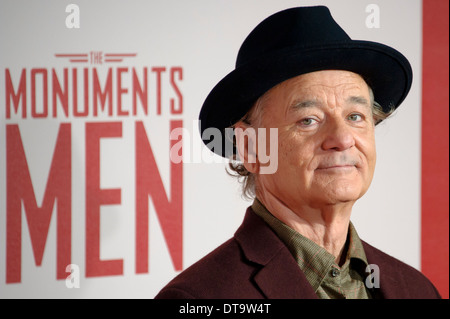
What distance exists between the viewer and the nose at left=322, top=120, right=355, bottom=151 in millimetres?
1329

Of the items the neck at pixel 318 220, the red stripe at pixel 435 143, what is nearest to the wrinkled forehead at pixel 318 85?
the neck at pixel 318 220

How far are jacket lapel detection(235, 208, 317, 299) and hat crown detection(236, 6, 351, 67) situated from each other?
411 millimetres

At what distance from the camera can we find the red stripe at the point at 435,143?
2701mm

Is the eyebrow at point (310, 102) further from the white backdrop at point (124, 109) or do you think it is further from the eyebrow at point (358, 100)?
the white backdrop at point (124, 109)

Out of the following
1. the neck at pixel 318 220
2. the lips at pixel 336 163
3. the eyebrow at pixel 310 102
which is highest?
the eyebrow at pixel 310 102

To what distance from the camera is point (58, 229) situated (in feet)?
7.17

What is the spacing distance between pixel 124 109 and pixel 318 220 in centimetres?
107

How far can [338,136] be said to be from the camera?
1.33 meters

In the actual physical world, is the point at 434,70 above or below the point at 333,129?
above

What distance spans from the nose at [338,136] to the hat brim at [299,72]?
139mm
